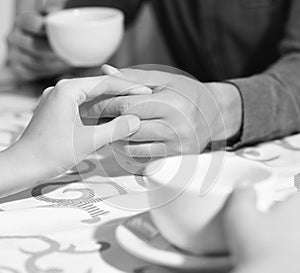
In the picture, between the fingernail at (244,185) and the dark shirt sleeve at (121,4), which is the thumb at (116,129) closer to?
the fingernail at (244,185)

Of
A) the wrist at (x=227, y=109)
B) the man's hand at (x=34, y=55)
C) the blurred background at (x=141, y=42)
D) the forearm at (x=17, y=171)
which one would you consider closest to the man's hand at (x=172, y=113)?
the wrist at (x=227, y=109)

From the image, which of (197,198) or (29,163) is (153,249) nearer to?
(197,198)

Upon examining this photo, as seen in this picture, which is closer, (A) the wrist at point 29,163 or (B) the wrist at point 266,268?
(B) the wrist at point 266,268

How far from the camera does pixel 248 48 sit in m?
1.31

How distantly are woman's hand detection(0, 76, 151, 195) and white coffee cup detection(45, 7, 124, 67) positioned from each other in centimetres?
34

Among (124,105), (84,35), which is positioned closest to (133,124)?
(124,105)

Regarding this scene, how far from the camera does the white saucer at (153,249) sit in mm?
488

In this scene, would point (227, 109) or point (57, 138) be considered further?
point (227, 109)

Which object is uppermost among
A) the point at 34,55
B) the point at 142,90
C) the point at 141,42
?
the point at 142,90

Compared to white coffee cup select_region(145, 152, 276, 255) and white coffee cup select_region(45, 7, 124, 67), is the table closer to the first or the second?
white coffee cup select_region(145, 152, 276, 255)

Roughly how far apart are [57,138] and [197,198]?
243 millimetres

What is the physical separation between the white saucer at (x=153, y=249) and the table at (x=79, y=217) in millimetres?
22

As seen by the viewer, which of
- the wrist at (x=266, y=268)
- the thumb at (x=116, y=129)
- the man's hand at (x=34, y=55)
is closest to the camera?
the wrist at (x=266, y=268)

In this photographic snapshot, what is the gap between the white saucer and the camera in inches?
19.2
